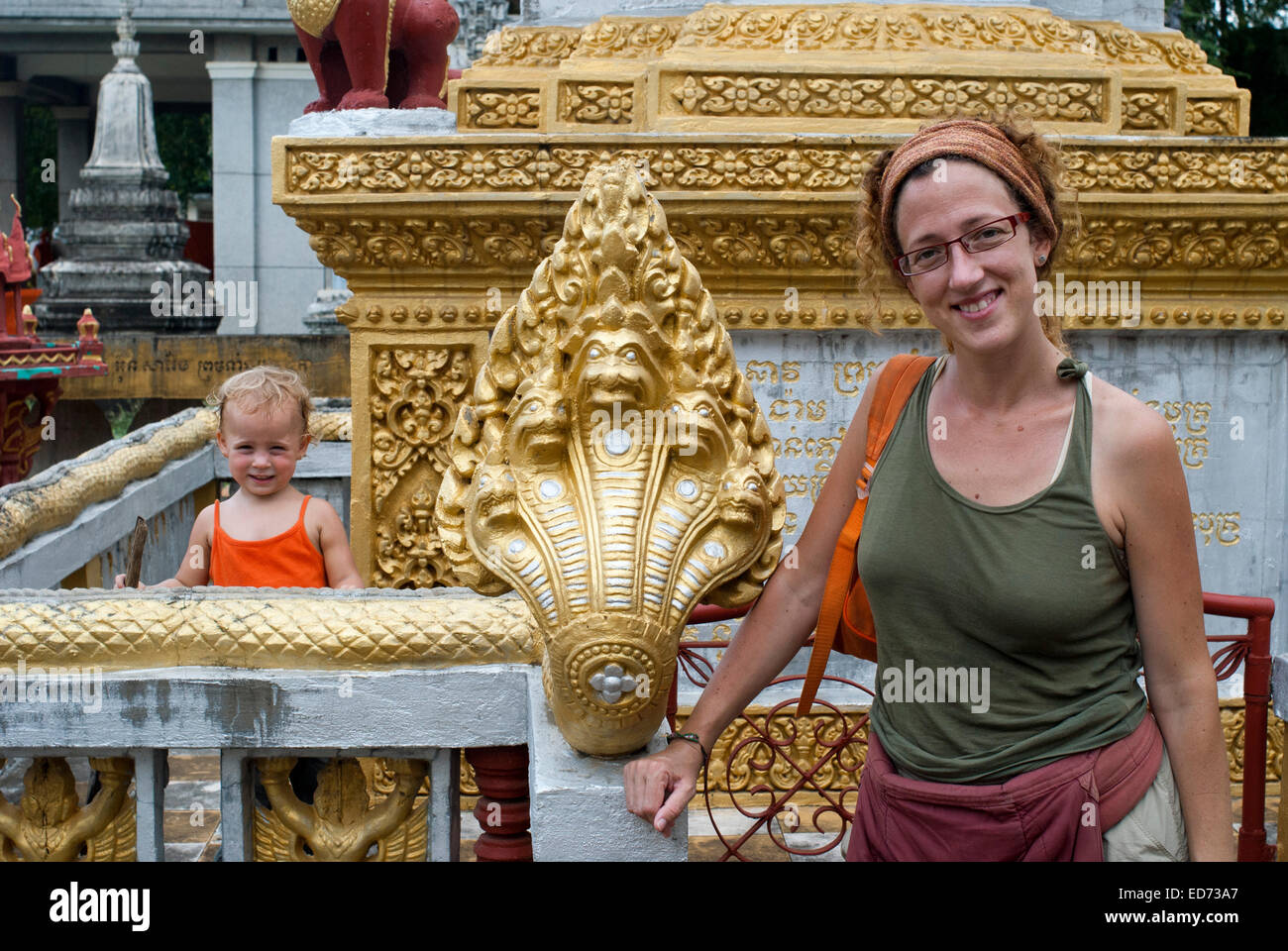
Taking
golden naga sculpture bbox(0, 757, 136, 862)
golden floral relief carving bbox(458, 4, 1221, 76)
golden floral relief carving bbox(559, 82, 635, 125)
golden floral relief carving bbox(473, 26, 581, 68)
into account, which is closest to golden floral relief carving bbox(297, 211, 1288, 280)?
golden floral relief carving bbox(559, 82, 635, 125)

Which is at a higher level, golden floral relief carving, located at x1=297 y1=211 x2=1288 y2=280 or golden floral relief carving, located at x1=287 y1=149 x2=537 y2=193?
golden floral relief carving, located at x1=287 y1=149 x2=537 y2=193

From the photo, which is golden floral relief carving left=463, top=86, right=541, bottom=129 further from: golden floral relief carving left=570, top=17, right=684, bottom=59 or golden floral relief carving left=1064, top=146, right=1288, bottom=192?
golden floral relief carving left=1064, top=146, right=1288, bottom=192

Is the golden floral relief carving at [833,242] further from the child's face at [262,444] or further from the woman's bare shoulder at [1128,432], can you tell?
the woman's bare shoulder at [1128,432]

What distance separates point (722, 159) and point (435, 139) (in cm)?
96

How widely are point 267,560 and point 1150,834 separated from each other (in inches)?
105

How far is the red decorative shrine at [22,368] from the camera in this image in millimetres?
12039

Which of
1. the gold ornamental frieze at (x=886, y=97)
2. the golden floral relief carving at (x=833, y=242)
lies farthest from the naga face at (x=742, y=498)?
the gold ornamental frieze at (x=886, y=97)

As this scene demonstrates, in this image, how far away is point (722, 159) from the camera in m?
4.07

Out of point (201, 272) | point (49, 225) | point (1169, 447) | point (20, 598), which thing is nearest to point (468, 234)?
point (20, 598)

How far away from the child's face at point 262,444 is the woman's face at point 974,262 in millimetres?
2367

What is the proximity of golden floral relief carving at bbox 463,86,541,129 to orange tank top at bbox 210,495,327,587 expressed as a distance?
174 cm

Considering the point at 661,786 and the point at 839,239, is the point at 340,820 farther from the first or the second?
the point at 839,239

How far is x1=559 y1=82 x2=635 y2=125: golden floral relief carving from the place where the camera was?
4.55 metres

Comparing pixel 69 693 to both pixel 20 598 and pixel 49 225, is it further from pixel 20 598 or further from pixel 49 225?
pixel 49 225
